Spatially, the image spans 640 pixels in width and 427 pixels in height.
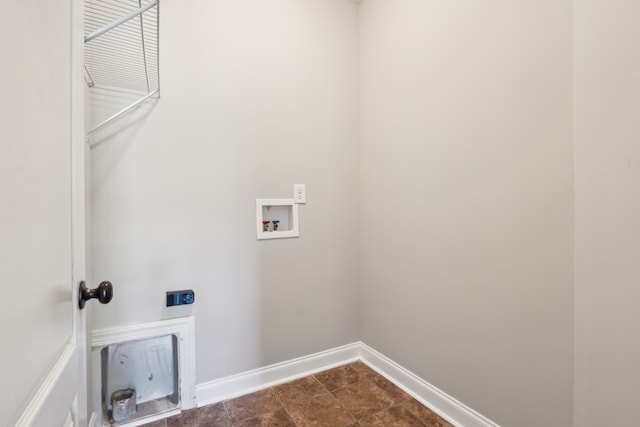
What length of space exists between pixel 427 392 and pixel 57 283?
5.92ft

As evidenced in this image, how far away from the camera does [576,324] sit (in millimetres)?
1001

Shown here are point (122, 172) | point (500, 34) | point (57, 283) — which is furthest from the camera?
point (122, 172)

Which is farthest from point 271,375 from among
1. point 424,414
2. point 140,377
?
point 424,414

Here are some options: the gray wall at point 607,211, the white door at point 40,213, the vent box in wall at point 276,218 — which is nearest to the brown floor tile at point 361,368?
the vent box in wall at point 276,218

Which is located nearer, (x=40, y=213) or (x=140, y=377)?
(x=40, y=213)

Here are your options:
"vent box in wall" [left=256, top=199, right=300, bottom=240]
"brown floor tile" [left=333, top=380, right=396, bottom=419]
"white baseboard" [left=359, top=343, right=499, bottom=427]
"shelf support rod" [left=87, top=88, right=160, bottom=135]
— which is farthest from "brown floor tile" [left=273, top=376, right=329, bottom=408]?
"shelf support rod" [left=87, top=88, right=160, bottom=135]

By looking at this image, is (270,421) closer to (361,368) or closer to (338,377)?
(338,377)

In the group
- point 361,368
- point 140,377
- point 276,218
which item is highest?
point 276,218

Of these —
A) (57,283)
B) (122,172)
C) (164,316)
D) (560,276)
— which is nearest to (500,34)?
(560,276)

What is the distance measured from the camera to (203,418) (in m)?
1.55

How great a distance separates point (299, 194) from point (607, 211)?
1509mm

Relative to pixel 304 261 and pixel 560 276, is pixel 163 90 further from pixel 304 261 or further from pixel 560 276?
pixel 560 276

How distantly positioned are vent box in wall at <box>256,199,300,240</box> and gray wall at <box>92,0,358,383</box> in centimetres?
4

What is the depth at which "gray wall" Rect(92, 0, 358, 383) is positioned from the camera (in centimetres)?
152
